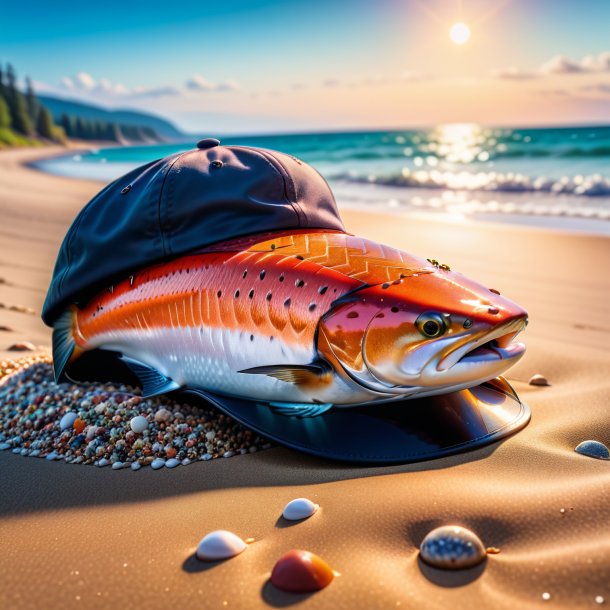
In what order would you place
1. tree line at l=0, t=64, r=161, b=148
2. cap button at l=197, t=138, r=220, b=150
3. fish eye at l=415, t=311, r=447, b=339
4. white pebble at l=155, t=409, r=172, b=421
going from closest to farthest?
fish eye at l=415, t=311, r=447, b=339
white pebble at l=155, t=409, r=172, b=421
cap button at l=197, t=138, r=220, b=150
tree line at l=0, t=64, r=161, b=148

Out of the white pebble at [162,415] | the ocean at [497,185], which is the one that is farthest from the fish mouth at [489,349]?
the ocean at [497,185]

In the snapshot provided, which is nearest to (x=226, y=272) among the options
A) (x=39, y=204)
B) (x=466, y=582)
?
(x=466, y=582)

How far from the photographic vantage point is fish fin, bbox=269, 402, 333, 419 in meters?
2.61

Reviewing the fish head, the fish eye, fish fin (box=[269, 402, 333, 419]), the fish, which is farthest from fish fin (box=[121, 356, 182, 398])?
the fish eye

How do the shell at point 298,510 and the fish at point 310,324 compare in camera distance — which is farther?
the fish at point 310,324

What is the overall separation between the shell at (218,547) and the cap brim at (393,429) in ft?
1.98

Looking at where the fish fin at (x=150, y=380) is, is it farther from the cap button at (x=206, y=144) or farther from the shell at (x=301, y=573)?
the shell at (x=301, y=573)

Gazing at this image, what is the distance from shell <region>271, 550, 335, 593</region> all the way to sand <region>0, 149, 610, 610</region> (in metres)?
0.02

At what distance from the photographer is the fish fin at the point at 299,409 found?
261 cm

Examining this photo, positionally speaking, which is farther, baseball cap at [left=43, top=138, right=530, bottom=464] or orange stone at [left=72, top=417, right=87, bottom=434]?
orange stone at [left=72, top=417, right=87, bottom=434]

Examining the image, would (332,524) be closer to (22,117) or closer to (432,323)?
(432,323)

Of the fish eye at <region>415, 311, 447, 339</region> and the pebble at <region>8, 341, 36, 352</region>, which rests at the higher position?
the fish eye at <region>415, 311, 447, 339</region>

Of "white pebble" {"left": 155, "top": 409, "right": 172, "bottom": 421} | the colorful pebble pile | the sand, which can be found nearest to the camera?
the sand

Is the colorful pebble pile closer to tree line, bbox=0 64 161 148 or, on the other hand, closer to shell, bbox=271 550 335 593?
shell, bbox=271 550 335 593
